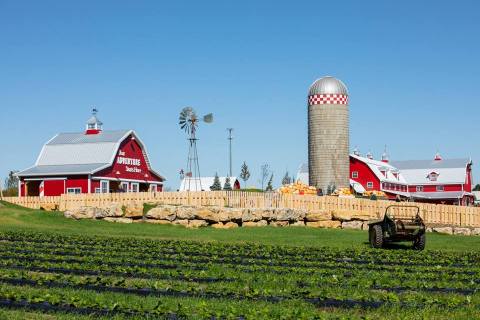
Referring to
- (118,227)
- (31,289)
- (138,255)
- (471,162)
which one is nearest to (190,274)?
(31,289)

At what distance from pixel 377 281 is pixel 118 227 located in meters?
23.4

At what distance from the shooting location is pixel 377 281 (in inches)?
550

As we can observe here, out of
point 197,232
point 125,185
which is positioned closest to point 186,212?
point 197,232

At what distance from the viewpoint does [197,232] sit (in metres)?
33.7

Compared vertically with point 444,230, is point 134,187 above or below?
above

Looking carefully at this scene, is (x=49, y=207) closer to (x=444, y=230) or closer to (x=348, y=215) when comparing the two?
(x=348, y=215)

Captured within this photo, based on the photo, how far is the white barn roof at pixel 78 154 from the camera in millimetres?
55562

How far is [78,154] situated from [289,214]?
24540mm

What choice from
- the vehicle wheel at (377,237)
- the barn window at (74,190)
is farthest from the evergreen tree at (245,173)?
the vehicle wheel at (377,237)

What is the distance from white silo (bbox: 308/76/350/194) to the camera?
191ft

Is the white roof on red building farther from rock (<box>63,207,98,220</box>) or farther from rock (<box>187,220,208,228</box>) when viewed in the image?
rock (<box>63,207,98,220</box>)

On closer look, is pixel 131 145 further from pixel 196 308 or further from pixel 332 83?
pixel 196 308

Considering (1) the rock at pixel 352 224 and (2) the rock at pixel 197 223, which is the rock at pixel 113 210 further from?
(1) the rock at pixel 352 224

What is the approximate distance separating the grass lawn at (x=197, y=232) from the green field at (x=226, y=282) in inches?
218
